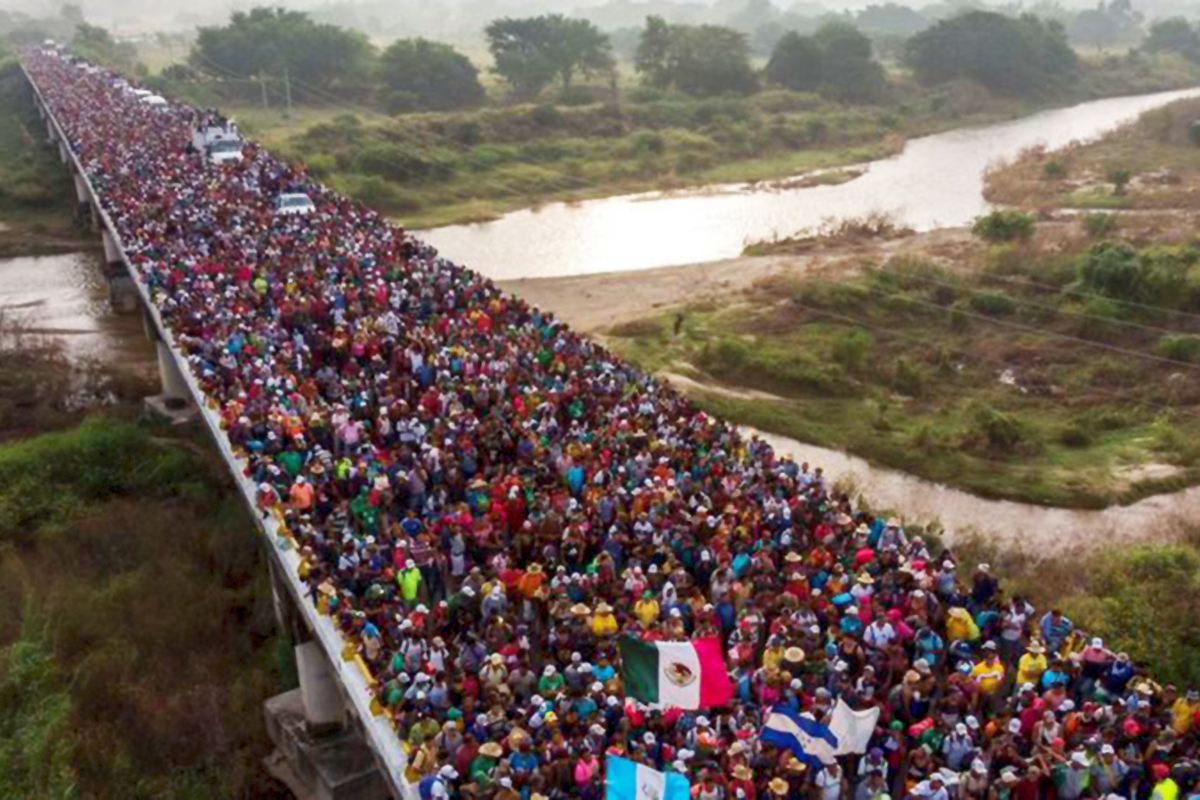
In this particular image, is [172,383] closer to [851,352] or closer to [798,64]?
[851,352]

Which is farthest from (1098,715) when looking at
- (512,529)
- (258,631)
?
(258,631)

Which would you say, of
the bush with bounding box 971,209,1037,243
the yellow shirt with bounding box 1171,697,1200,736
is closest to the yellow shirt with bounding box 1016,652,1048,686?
the yellow shirt with bounding box 1171,697,1200,736

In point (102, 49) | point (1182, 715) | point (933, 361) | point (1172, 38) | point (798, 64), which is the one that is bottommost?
point (933, 361)

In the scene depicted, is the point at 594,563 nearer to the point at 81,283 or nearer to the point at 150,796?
the point at 150,796

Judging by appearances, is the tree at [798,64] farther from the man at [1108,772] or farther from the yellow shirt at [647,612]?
the man at [1108,772]

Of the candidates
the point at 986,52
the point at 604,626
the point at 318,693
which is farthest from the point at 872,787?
the point at 986,52
